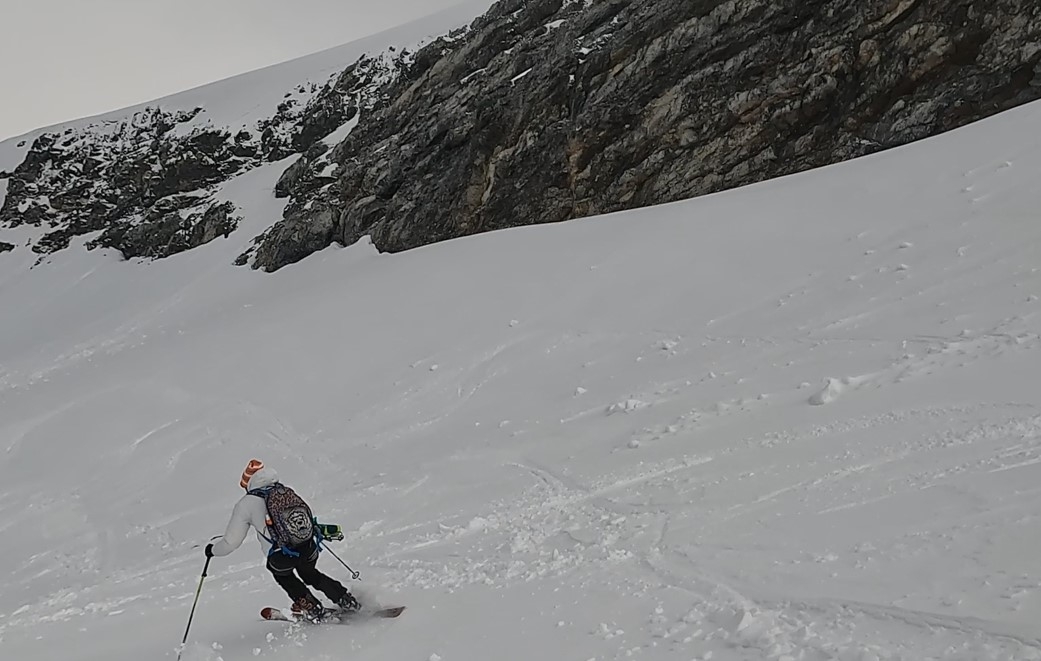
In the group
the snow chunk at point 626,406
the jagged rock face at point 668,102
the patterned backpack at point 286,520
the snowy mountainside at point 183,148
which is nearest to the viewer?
the patterned backpack at point 286,520

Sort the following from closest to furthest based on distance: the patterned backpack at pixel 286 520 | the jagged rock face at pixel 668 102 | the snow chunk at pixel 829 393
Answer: the patterned backpack at pixel 286 520
the snow chunk at pixel 829 393
the jagged rock face at pixel 668 102

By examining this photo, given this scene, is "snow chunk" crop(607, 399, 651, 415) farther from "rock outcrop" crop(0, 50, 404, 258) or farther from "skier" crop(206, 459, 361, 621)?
"rock outcrop" crop(0, 50, 404, 258)

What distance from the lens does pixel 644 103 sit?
20.9 meters

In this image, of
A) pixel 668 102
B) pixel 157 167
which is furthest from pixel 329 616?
pixel 157 167

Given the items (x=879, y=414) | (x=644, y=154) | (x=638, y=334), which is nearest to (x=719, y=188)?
(x=644, y=154)

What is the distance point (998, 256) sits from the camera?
10086mm

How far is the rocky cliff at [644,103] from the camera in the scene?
1733cm

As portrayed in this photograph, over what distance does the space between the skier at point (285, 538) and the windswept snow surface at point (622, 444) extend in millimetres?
278

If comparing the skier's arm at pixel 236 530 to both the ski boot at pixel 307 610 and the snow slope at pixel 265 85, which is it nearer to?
the ski boot at pixel 307 610

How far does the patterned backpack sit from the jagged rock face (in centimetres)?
1638

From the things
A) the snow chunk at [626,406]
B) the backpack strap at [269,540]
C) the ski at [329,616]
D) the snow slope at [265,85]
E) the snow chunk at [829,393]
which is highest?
the snow slope at [265,85]

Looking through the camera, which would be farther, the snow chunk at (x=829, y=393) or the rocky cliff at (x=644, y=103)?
the rocky cliff at (x=644, y=103)

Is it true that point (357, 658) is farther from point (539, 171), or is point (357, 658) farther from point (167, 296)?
point (167, 296)

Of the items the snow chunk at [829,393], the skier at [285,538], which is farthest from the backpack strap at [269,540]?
the snow chunk at [829,393]
